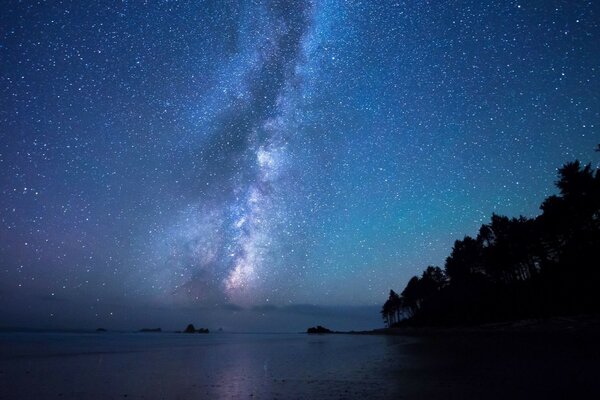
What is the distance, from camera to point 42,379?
54.9 feet

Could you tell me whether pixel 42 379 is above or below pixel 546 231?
below

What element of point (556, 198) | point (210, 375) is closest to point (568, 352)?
point (210, 375)

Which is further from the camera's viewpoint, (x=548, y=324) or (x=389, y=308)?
(x=389, y=308)

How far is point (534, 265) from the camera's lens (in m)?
60.5

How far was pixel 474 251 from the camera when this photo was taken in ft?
239

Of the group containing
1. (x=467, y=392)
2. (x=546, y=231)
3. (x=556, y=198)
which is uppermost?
(x=556, y=198)

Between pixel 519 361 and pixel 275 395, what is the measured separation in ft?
39.4

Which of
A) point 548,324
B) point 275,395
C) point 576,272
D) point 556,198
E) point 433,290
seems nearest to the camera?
point 275,395

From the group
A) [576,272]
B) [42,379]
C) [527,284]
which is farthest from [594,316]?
[42,379]

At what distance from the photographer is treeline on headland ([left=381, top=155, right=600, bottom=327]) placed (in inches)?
1663

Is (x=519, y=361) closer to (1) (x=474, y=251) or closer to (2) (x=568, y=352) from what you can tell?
(2) (x=568, y=352)

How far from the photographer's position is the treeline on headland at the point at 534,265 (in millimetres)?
42250

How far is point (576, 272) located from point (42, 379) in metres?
53.7

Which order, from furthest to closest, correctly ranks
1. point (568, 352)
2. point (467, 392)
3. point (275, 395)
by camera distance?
point (568, 352), point (275, 395), point (467, 392)
